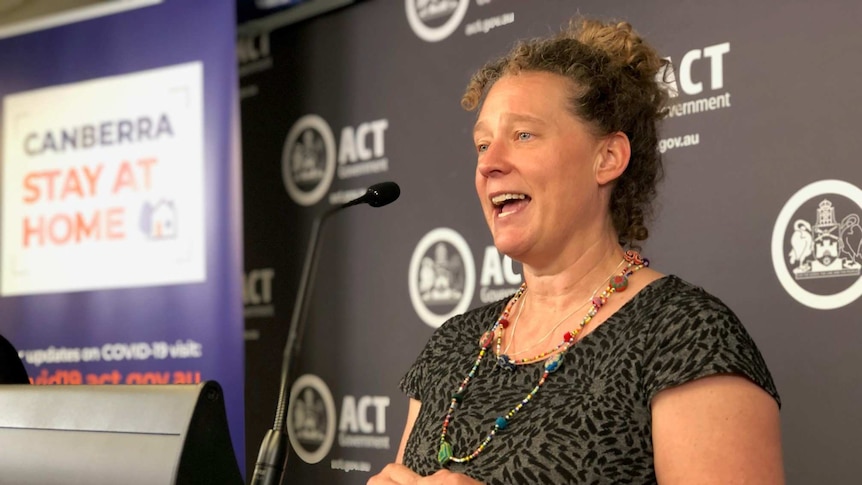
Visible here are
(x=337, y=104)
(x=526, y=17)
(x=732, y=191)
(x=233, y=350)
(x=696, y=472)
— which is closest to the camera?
(x=696, y=472)

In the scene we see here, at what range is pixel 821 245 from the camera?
2461 millimetres

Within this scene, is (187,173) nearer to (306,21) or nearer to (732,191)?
(306,21)

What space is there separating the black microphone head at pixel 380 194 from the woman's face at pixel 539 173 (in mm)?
236

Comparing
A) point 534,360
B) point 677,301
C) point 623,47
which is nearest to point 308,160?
point 623,47

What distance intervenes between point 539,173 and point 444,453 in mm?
513

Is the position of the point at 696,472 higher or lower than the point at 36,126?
lower

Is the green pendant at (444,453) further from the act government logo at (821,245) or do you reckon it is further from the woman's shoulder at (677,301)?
the act government logo at (821,245)

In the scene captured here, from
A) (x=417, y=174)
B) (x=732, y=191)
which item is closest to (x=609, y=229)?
(x=732, y=191)

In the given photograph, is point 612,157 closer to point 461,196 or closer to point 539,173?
point 539,173

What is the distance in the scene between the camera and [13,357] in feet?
7.57

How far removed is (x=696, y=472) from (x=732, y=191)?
135cm

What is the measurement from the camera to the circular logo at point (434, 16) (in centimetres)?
356

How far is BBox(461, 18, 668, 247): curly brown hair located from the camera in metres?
1.85

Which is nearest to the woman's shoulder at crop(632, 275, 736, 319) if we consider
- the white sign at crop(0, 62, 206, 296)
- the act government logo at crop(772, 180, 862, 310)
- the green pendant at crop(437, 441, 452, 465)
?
the green pendant at crop(437, 441, 452, 465)
